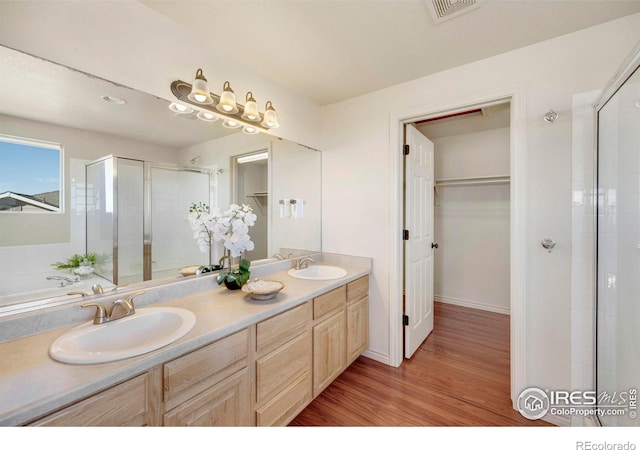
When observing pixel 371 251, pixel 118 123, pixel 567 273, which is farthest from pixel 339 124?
pixel 567 273

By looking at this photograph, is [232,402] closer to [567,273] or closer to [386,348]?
[386,348]

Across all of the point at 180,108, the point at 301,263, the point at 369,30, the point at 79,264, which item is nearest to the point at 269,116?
the point at 180,108

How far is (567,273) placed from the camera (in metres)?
1.51

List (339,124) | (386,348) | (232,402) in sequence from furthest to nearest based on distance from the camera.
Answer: (339,124), (386,348), (232,402)

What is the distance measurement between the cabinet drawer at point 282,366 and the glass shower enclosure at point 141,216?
740 millimetres

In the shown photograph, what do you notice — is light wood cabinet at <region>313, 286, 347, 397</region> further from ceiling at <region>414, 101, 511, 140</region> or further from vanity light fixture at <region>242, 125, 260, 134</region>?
ceiling at <region>414, 101, 511, 140</region>

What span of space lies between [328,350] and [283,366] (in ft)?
1.46

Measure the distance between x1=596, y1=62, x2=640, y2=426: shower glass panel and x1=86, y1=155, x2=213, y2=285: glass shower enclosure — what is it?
2.27 m

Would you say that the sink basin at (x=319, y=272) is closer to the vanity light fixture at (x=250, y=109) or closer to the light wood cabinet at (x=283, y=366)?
the light wood cabinet at (x=283, y=366)

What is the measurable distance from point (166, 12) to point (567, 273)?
264 cm

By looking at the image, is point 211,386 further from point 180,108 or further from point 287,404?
point 180,108

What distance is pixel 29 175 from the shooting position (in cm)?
106

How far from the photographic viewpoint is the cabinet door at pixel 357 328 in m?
1.99

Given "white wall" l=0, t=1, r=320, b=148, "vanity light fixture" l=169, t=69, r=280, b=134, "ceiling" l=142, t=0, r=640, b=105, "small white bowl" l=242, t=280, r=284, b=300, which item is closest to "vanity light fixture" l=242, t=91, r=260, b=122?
"vanity light fixture" l=169, t=69, r=280, b=134
